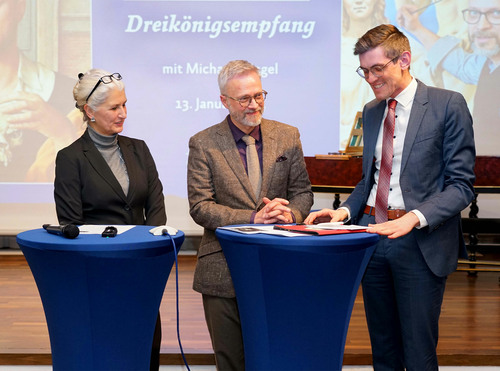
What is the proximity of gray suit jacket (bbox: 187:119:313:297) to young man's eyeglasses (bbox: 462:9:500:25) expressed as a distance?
4.36m

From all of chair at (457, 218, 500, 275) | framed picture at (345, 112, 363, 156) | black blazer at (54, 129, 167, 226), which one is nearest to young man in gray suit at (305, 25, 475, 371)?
black blazer at (54, 129, 167, 226)

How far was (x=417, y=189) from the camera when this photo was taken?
8.17 feet

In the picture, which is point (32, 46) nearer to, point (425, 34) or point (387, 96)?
point (425, 34)

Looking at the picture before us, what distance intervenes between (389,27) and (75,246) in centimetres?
146

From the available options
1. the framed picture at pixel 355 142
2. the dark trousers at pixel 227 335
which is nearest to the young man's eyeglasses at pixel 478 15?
the framed picture at pixel 355 142

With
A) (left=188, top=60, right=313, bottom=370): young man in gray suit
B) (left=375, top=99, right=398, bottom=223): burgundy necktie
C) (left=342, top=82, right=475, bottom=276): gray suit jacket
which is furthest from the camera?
(left=188, top=60, right=313, bottom=370): young man in gray suit

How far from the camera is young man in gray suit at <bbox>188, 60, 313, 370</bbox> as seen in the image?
8.82 ft

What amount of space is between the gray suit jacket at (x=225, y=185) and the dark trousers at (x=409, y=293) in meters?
0.40

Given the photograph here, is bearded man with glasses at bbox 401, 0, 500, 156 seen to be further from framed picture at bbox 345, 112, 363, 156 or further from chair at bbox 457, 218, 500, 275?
framed picture at bbox 345, 112, 363, 156

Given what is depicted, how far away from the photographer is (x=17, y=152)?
6555mm

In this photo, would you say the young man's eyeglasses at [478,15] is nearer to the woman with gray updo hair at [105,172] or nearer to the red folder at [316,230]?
the woman with gray updo hair at [105,172]

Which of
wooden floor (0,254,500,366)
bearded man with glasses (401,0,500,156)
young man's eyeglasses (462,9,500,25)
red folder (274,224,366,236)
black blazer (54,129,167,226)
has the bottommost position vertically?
wooden floor (0,254,500,366)

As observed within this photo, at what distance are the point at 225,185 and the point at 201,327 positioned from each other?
1902 millimetres

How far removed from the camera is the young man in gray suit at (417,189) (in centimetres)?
245
